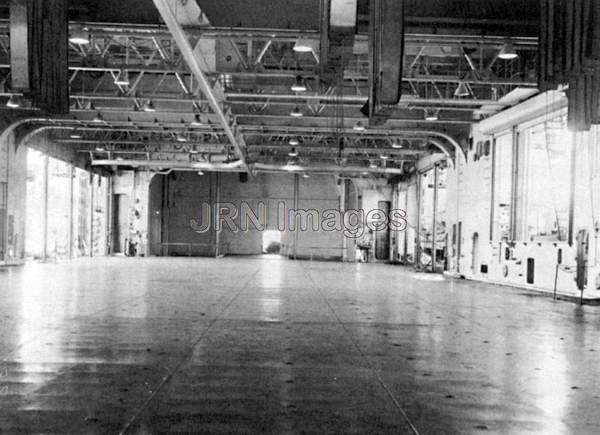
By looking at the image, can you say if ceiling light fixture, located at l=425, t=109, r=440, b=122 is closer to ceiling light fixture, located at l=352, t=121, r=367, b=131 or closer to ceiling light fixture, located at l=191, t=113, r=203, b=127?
ceiling light fixture, located at l=352, t=121, r=367, b=131

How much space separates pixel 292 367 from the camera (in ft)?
20.6

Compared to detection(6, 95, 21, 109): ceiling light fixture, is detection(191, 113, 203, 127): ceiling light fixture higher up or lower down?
higher up

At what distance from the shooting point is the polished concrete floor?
175 inches

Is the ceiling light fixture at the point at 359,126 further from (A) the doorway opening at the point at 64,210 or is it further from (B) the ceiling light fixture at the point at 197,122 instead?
(A) the doorway opening at the point at 64,210

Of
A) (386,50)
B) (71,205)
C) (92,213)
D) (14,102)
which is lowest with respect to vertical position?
(92,213)

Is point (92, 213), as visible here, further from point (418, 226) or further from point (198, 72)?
point (198, 72)

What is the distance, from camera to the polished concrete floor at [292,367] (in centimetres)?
445

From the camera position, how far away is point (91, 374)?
5.77m

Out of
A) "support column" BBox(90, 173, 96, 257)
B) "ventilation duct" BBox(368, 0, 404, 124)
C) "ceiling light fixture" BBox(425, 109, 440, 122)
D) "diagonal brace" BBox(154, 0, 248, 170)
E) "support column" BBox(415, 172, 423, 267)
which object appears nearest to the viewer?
"ventilation duct" BBox(368, 0, 404, 124)

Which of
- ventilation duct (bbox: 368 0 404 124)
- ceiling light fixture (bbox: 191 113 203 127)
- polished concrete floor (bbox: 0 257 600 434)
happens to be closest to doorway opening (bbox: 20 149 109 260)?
ceiling light fixture (bbox: 191 113 203 127)

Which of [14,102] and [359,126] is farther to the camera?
[359,126]

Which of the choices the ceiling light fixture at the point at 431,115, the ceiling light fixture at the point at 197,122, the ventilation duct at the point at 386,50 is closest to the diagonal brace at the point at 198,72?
the ceiling light fixture at the point at 197,122

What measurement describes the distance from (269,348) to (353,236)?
103 feet

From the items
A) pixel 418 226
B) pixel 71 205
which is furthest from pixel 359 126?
pixel 71 205
